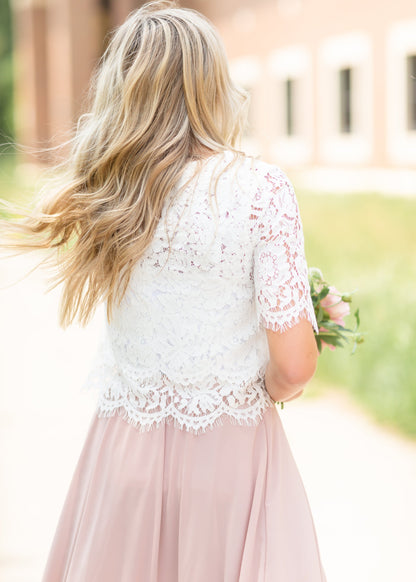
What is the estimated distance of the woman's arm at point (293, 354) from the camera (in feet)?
6.49

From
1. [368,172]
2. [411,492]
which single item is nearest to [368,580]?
[411,492]

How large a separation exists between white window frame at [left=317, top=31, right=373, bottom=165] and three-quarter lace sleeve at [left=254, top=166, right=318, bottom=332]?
1051cm

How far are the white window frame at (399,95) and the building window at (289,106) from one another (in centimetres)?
333

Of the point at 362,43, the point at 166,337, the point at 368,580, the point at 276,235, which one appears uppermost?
the point at 362,43

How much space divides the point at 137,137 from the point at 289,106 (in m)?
13.5

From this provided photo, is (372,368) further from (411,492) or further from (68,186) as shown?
(68,186)

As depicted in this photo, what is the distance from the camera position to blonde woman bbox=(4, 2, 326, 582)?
196 centimetres

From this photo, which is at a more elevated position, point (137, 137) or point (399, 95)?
point (399, 95)

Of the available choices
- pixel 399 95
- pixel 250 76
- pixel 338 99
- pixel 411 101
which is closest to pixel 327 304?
pixel 411 101

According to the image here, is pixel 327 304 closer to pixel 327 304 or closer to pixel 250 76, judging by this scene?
pixel 327 304

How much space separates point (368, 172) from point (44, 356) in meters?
5.54

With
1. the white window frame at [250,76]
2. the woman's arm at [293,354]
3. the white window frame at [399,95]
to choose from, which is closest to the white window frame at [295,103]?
the white window frame at [250,76]

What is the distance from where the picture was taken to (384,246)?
306 inches

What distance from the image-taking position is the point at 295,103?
14.8m
